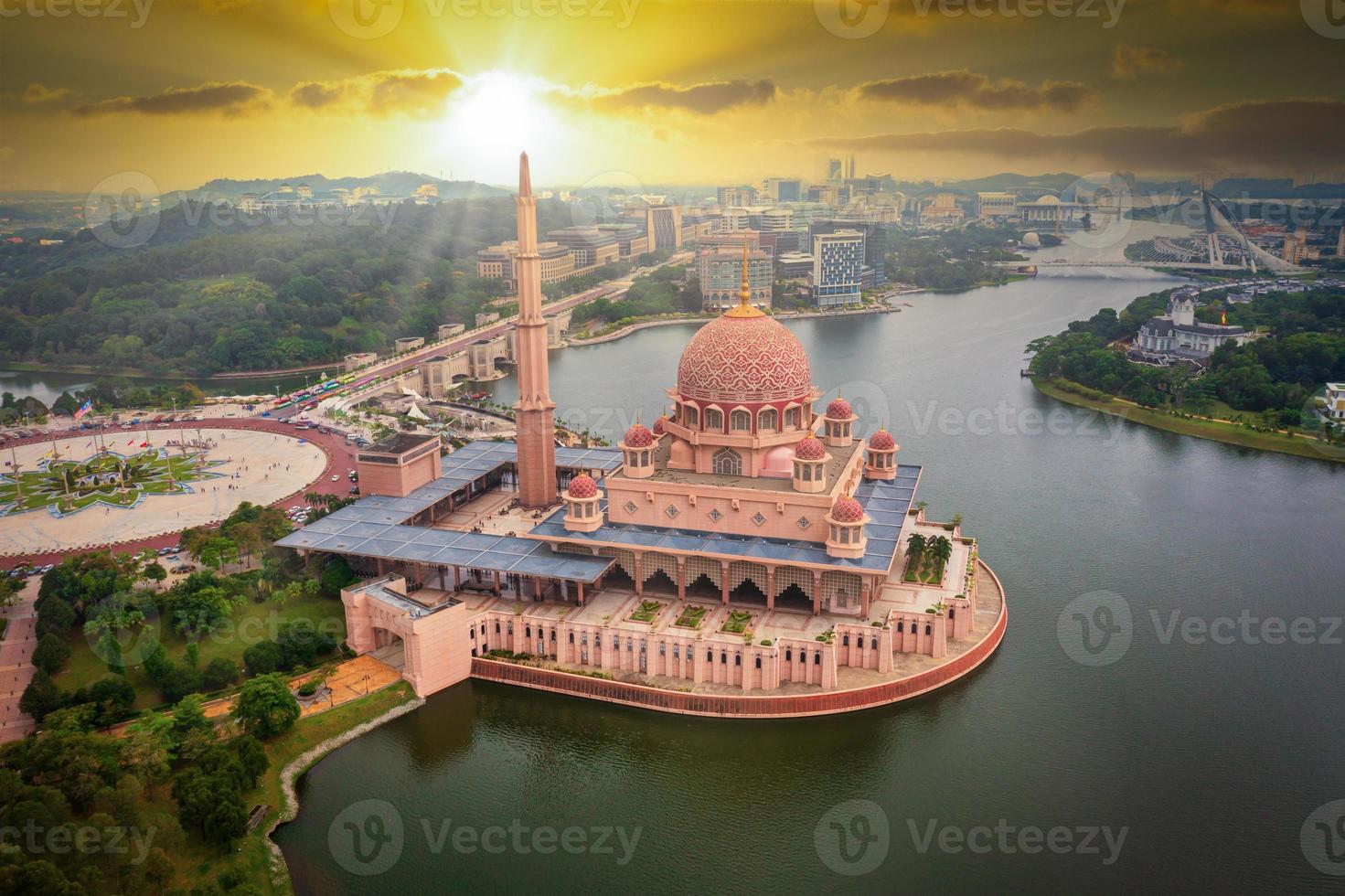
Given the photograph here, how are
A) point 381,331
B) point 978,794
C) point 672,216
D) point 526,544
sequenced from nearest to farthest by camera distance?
1. point 978,794
2. point 526,544
3. point 381,331
4. point 672,216

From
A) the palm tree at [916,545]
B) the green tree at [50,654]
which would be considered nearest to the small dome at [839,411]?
the palm tree at [916,545]

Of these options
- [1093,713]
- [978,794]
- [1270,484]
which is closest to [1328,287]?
[1270,484]

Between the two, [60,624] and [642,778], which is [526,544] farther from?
[60,624]

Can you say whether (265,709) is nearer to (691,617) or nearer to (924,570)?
(691,617)

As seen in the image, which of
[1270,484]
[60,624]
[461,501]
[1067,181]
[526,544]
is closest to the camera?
[60,624]

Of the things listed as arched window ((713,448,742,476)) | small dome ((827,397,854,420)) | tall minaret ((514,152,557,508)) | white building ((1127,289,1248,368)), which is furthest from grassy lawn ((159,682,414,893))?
white building ((1127,289,1248,368))

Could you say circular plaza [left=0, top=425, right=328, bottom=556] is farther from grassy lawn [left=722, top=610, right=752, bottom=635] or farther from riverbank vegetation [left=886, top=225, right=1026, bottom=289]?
riverbank vegetation [left=886, top=225, right=1026, bottom=289]

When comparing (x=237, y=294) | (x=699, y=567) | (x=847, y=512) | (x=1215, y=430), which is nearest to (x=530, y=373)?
(x=699, y=567)
